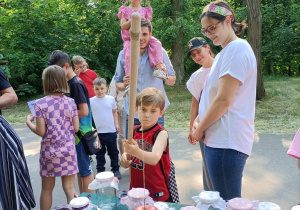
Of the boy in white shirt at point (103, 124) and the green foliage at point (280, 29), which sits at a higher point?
the green foliage at point (280, 29)

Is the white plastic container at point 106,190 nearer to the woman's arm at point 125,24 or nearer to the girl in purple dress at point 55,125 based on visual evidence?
the girl in purple dress at point 55,125

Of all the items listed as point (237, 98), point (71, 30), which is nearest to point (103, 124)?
point (237, 98)

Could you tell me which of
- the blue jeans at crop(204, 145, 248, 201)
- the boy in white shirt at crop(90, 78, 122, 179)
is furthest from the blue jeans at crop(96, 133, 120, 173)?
the blue jeans at crop(204, 145, 248, 201)

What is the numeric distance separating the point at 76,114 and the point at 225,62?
55.3 inches

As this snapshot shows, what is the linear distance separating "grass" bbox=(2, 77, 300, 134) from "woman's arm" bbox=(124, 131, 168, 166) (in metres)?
4.48

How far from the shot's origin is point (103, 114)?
12.2 feet

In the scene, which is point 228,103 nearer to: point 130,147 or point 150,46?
point 130,147

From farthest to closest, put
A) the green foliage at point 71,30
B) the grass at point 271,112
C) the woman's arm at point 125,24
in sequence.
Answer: the green foliage at point 71,30 → the grass at point 271,112 → the woman's arm at point 125,24

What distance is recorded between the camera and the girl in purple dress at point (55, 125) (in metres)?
2.31

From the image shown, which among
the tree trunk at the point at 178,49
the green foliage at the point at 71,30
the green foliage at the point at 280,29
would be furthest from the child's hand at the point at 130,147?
the green foliage at the point at 280,29

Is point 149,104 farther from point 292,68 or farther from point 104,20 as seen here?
point 292,68

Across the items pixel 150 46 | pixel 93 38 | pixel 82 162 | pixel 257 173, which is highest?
pixel 93 38

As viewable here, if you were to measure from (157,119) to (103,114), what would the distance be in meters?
1.98

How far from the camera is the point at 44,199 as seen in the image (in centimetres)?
246
